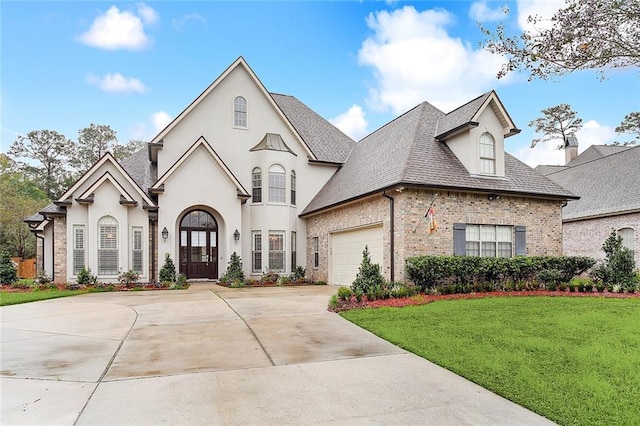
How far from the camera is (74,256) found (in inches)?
658

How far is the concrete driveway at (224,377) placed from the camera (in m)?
3.96

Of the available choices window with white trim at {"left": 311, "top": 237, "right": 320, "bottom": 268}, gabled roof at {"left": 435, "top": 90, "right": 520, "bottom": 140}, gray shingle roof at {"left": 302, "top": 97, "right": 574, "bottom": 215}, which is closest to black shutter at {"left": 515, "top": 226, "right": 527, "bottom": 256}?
gray shingle roof at {"left": 302, "top": 97, "right": 574, "bottom": 215}

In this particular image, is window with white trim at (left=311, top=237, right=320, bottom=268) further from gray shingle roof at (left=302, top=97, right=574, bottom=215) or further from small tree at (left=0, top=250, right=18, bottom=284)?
small tree at (left=0, top=250, right=18, bottom=284)

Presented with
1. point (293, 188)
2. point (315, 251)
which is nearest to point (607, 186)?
point (315, 251)

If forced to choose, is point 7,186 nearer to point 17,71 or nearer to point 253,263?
point 17,71

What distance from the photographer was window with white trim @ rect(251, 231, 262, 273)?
62.8 feet

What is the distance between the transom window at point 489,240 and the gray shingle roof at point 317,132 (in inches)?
354

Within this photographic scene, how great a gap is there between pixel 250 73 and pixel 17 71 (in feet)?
30.7

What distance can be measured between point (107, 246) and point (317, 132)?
12.1 metres

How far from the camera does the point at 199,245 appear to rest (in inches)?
749

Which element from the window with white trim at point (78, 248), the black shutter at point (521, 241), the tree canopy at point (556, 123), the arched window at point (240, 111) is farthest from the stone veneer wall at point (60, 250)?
the tree canopy at point (556, 123)

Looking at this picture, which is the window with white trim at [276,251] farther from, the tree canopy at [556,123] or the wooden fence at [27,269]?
the tree canopy at [556,123]

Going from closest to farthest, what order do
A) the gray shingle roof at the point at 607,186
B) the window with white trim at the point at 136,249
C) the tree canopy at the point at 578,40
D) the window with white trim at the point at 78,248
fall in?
the tree canopy at the point at 578,40 < the window with white trim at the point at 78,248 < the window with white trim at the point at 136,249 < the gray shingle roof at the point at 607,186

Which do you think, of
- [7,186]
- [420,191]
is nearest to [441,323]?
[420,191]
